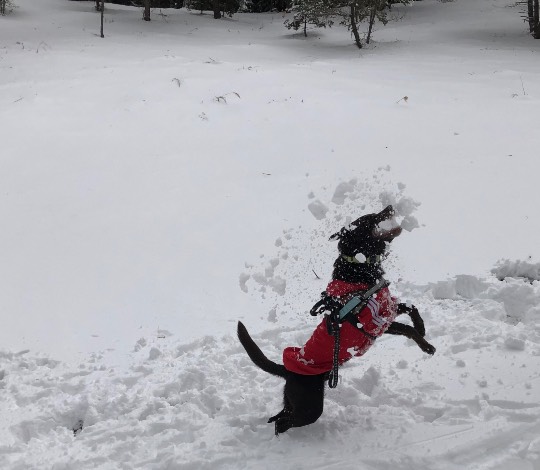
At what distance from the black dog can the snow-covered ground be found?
167 millimetres

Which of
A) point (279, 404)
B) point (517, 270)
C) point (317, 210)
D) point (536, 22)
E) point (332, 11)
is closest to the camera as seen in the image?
point (279, 404)

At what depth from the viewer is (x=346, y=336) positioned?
260 cm

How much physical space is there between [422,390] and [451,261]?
1748mm

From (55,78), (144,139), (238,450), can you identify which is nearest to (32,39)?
(55,78)

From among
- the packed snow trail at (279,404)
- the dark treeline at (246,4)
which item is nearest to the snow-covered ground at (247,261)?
the packed snow trail at (279,404)

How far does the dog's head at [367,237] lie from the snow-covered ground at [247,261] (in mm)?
954

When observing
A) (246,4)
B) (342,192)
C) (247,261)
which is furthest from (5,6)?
(342,192)

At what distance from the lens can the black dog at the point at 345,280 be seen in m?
2.61

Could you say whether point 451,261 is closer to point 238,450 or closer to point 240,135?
point 238,450

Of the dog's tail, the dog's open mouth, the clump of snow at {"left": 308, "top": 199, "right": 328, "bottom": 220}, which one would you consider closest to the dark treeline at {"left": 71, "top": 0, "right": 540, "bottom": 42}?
the clump of snow at {"left": 308, "top": 199, "right": 328, "bottom": 220}

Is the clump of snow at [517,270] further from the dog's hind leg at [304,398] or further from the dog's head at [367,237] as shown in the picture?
the dog's hind leg at [304,398]

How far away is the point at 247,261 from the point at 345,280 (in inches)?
84.0

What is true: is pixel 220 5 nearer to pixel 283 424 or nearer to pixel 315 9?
pixel 315 9

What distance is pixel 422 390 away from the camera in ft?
9.92
